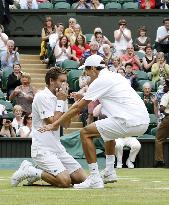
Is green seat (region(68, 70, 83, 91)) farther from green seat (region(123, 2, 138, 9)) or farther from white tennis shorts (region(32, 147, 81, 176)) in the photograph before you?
white tennis shorts (region(32, 147, 81, 176))

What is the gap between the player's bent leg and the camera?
1193 cm

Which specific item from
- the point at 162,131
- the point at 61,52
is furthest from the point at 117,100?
the point at 61,52

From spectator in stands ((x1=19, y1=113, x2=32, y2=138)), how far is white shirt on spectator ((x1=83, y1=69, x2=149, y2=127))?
814 centimetres

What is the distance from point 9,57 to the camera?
2327 centimetres

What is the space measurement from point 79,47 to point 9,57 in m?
1.91

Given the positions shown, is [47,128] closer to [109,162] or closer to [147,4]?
Result: [109,162]

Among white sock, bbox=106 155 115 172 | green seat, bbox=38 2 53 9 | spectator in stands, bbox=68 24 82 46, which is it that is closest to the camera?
white sock, bbox=106 155 115 172

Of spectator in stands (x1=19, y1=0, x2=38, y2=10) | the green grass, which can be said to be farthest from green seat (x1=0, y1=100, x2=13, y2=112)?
the green grass

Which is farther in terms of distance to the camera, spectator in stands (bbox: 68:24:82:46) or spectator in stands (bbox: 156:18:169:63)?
spectator in stands (bbox: 156:18:169:63)

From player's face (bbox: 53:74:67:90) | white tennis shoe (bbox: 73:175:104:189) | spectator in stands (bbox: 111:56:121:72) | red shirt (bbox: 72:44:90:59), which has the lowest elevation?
white tennis shoe (bbox: 73:175:104:189)

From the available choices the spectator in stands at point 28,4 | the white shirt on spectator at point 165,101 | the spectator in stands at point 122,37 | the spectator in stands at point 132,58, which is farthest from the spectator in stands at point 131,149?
the spectator in stands at point 28,4

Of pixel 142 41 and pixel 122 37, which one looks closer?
pixel 122 37

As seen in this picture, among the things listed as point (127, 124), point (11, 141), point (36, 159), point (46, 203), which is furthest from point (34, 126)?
point (11, 141)

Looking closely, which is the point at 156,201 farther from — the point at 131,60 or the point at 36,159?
the point at 131,60
